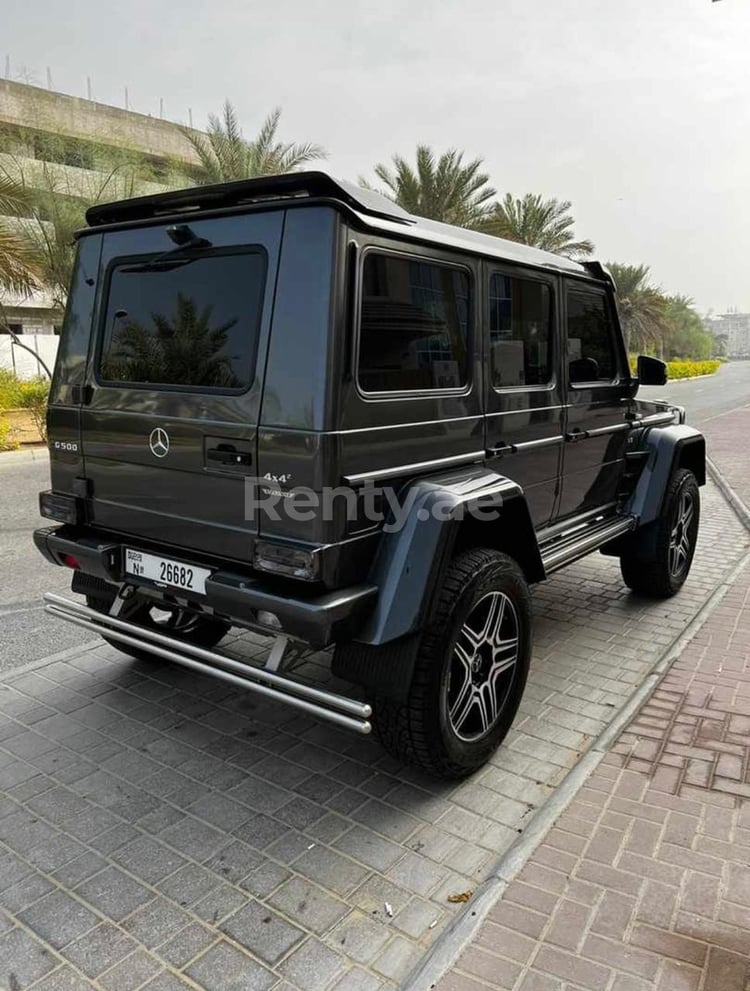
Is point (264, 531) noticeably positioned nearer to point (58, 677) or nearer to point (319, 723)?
point (319, 723)

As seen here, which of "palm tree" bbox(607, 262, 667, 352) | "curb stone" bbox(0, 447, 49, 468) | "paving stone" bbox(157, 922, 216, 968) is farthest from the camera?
"palm tree" bbox(607, 262, 667, 352)

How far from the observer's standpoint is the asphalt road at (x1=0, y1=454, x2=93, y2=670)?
4391 millimetres

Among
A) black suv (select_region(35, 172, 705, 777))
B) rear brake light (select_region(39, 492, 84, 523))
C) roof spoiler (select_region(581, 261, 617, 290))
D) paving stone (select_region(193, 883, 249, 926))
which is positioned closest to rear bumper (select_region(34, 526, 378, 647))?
black suv (select_region(35, 172, 705, 777))

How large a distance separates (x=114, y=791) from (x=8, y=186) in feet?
45.4

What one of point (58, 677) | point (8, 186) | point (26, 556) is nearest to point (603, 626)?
point (58, 677)

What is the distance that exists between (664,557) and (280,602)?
11.3ft

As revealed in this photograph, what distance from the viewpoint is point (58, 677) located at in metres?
3.98

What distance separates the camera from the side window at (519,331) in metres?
3.43

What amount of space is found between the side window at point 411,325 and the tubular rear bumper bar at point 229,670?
1102mm

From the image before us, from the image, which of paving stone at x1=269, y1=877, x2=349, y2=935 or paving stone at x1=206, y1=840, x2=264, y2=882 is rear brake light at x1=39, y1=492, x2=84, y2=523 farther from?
paving stone at x1=269, y1=877, x2=349, y2=935

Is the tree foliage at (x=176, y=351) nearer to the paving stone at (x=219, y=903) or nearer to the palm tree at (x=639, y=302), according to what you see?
the paving stone at (x=219, y=903)

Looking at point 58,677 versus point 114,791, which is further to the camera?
point 58,677

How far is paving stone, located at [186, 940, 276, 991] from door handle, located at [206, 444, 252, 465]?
1567 millimetres

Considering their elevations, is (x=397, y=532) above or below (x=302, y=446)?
below
